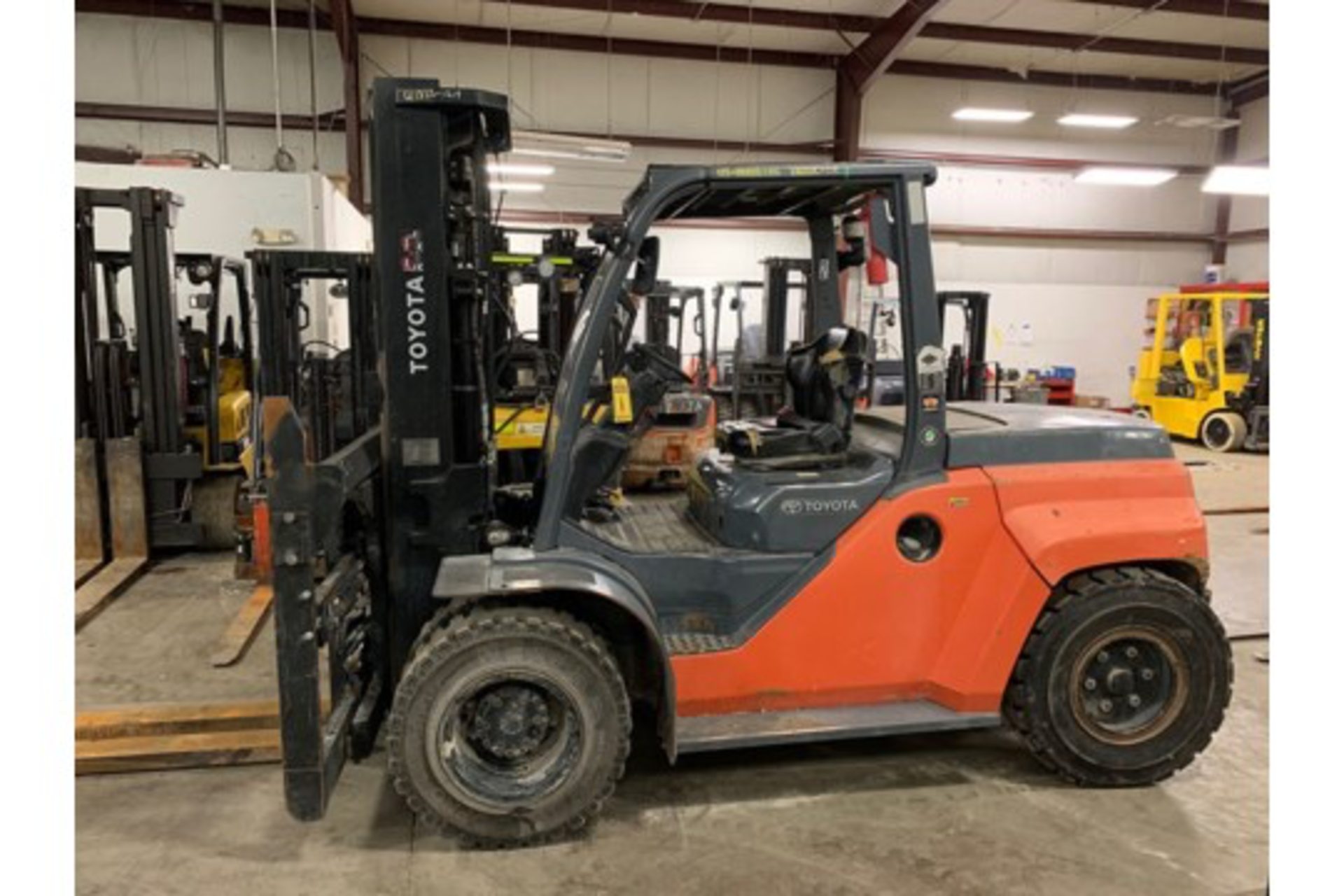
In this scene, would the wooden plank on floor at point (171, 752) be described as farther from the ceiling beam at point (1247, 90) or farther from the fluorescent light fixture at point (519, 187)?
the ceiling beam at point (1247, 90)

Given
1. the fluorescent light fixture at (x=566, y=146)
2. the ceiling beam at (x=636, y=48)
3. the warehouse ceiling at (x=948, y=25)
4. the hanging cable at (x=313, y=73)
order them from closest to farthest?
the fluorescent light fixture at (x=566, y=146), the hanging cable at (x=313, y=73), the ceiling beam at (x=636, y=48), the warehouse ceiling at (x=948, y=25)

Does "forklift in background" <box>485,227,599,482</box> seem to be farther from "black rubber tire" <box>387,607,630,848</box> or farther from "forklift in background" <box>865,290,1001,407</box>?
"forklift in background" <box>865,290,1001,407</box>

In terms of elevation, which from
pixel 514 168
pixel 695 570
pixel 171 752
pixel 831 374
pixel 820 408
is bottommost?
pixel 171 752

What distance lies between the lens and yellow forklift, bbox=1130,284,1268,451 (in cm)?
1432

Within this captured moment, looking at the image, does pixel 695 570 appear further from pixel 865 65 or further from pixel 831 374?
pixel 865 65

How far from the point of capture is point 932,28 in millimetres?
14836

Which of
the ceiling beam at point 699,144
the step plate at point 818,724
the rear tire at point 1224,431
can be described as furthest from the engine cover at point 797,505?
the rear tire at point 1224,431

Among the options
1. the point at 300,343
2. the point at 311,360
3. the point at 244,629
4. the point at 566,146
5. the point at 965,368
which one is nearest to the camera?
the point at 244,629

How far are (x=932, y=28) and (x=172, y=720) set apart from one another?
15485mm

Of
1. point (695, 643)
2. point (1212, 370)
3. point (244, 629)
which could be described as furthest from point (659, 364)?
point (1212, 370)

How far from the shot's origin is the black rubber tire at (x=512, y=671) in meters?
3.10

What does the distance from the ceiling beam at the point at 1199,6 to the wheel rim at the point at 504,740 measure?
1496 centimetres

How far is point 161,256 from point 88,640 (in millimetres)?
3110

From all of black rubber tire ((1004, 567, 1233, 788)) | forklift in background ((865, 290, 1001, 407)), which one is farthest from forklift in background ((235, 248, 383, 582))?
forklift in background ((865, 290, 1001, 407))
